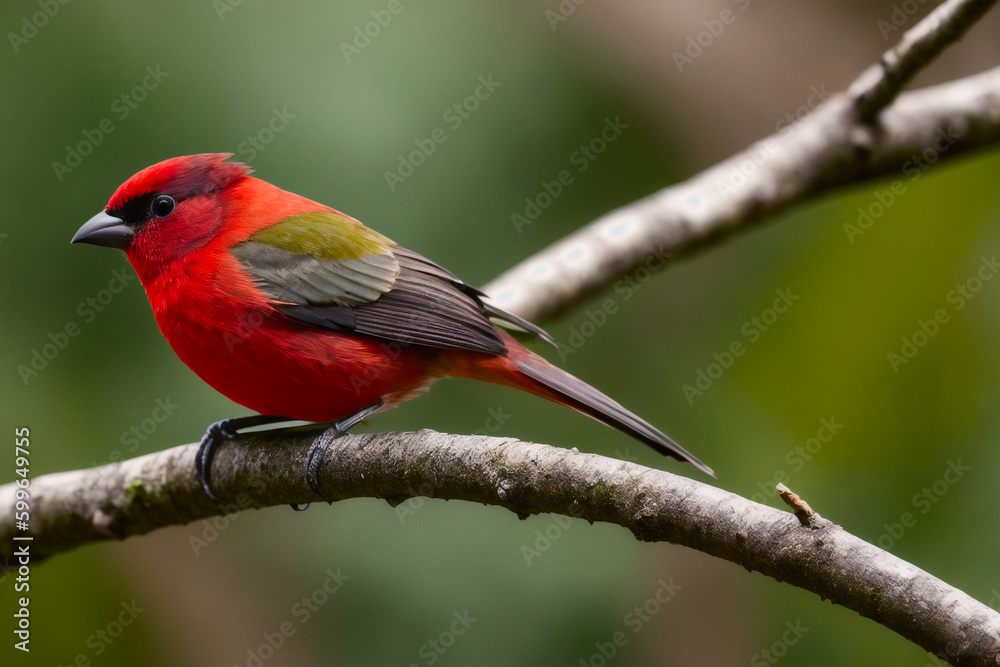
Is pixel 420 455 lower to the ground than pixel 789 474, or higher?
lower

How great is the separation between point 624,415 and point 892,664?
1.33m

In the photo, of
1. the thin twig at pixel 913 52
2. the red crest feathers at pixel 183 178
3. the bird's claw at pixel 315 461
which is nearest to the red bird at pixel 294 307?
the red crest feathers at pixel 183 178

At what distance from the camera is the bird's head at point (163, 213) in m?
3.31

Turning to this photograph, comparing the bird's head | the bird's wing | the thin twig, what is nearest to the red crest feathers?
the bird's head

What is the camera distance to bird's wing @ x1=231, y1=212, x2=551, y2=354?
Answer: 319 centimetres

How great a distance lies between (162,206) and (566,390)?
1.62m

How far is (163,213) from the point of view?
11.1 ft

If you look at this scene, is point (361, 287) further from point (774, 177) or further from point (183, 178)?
point (774, 177)

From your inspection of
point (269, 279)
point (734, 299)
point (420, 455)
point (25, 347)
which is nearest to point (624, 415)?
point (420, 455)

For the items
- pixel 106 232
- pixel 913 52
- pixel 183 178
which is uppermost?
pixel 913 52

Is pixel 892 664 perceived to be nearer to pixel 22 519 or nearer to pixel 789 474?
pixel 789 474

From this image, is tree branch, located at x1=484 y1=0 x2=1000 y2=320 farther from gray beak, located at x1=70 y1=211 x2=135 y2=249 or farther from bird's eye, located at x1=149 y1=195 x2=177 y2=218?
gray beak, located at x1=70 y1=211 x2=135 y2=249

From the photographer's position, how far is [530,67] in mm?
4641

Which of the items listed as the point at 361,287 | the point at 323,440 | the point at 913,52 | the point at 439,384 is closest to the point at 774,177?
the point at 913,52
